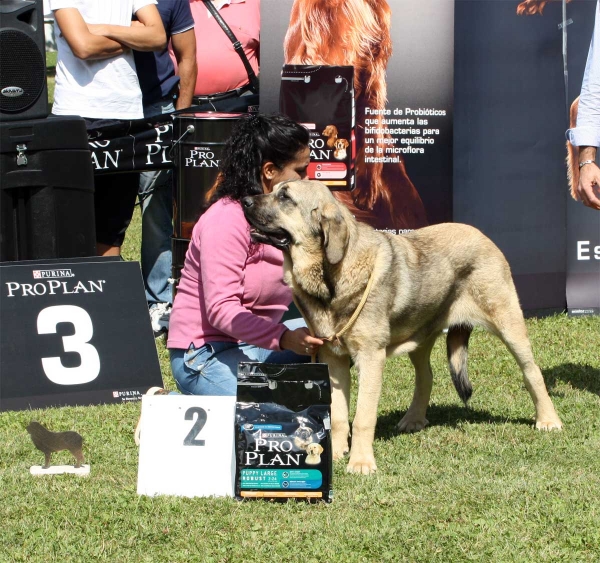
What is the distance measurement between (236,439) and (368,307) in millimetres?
1035

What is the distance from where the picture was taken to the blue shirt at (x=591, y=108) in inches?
241

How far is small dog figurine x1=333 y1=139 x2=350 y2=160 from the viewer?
725 cm

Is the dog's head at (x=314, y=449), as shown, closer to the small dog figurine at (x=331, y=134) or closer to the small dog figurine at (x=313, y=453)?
the small dog figurine at (x=313, y=453)

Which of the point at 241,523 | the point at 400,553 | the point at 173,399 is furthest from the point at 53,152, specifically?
the point at 400,553

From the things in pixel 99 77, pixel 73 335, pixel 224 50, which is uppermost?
pixel 224 50

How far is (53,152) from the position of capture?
19.6 ft

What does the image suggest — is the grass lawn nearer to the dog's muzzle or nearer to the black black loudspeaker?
the dog's muzzle

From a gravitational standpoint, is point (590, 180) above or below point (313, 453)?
above

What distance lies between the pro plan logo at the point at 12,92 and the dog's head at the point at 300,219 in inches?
93.3

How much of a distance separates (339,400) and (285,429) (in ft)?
2.92

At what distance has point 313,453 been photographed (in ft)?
13.2

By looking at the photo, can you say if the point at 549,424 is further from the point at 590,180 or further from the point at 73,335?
the point at 73,335

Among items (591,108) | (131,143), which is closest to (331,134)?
(131,143)

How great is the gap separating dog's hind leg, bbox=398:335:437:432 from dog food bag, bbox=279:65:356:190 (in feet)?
7.22
